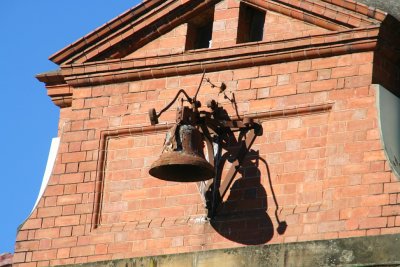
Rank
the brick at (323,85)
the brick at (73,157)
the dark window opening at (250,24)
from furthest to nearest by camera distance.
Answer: the brick at (73,157), the dark window opening at (250,24), the brick at (323,85)

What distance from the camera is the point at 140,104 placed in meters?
27.6

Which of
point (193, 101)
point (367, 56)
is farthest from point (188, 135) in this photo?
point (367, 56)

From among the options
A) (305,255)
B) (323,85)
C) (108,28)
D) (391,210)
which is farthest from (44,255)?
(391,210)

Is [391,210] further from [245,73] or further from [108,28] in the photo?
[108,28]

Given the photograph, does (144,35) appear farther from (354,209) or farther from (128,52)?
(354,209)

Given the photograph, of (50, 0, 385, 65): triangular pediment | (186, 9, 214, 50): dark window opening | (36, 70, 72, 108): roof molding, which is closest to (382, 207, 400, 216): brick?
(50, 0, 385, 65): triangular pediment

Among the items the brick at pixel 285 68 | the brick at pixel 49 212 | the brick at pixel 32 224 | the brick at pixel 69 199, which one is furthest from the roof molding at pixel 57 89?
the brick at pixel 285 68

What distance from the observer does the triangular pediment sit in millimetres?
A: 27219

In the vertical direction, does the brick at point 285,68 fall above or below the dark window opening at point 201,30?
below

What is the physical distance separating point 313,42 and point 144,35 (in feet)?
7.77

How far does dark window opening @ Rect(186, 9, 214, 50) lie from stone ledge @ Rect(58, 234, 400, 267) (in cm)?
308

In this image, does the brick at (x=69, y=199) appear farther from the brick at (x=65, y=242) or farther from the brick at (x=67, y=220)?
the brick at (x=65, y=242)

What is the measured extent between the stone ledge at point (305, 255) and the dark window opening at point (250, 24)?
9.82 feet

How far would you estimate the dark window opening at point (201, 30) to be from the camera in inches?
1096
